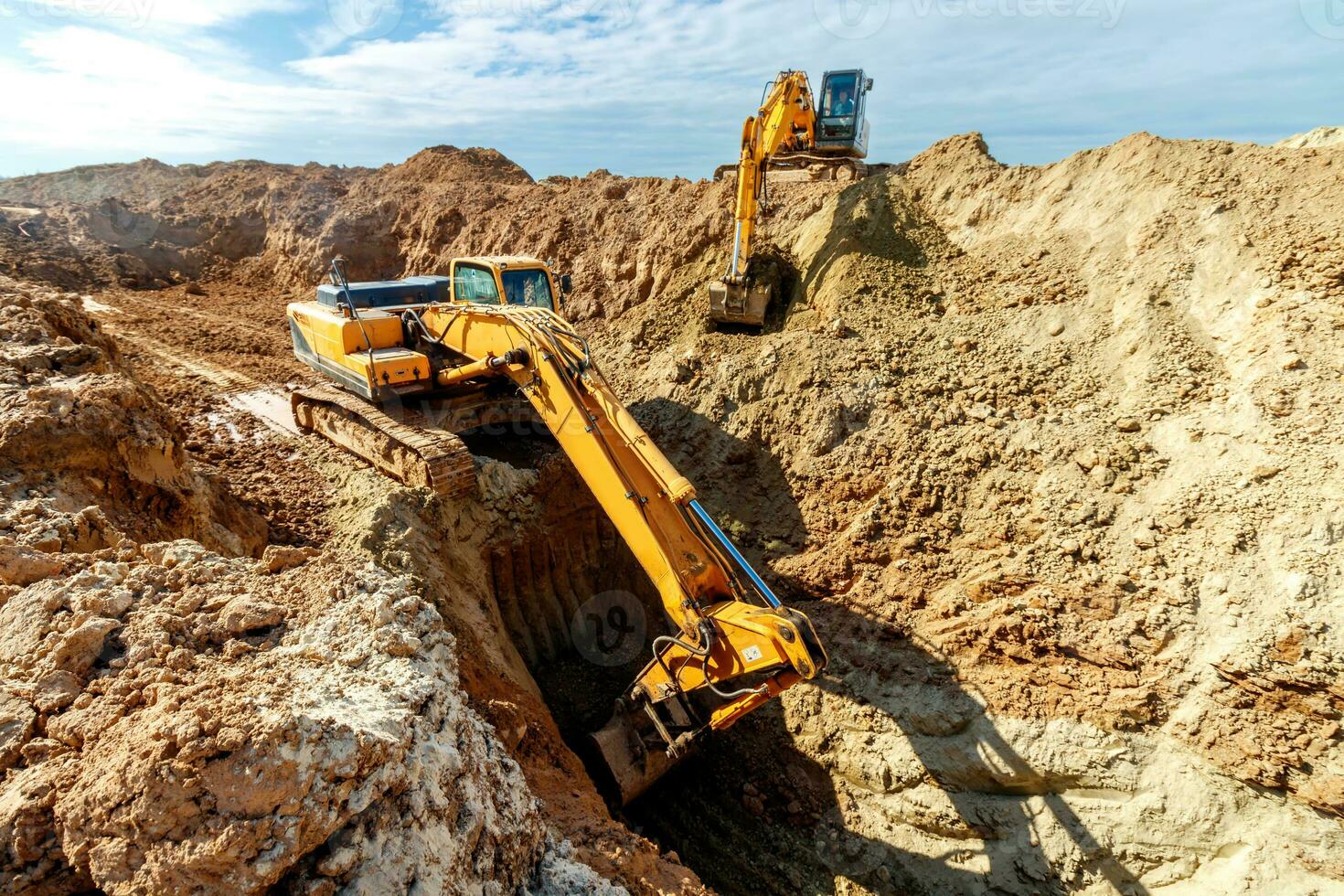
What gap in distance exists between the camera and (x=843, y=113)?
37.2 feet

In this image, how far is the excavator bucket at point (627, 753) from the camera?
6.11 m

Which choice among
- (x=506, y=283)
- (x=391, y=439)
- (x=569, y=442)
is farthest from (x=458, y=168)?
(x=569, y=442)

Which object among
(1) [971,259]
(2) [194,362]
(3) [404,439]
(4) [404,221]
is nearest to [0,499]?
(3) [404,439]

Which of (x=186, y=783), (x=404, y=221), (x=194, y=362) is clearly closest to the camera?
(x=186, y=783)

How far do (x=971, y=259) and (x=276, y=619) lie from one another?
30.6 feet

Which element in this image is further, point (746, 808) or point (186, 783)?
point (746, 808)

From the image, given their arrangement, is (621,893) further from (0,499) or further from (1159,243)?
(1159,243)

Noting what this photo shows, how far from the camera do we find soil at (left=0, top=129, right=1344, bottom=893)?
107 inches

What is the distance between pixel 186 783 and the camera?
228 cm

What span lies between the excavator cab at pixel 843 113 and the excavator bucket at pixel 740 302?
11.4ft

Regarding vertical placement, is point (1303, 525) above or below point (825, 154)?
below

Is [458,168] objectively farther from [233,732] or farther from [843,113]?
[233,732]

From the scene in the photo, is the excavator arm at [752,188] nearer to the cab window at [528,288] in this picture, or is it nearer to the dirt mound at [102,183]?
the cab window at [528,288]

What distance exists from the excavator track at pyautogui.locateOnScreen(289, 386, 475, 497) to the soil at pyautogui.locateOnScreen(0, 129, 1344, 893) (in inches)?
13.9
